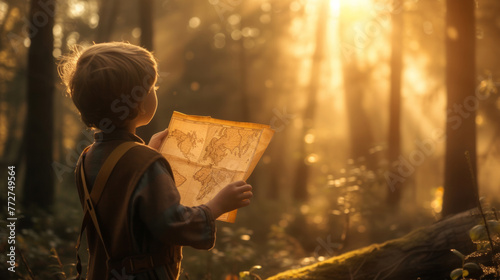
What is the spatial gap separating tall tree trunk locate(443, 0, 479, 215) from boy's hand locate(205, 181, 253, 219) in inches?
151

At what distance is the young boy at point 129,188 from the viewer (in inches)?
86.7

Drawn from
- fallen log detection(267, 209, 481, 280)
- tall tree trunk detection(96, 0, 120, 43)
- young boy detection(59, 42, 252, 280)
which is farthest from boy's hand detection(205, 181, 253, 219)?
tall tree trunk detection(96, 0, 120, 43)

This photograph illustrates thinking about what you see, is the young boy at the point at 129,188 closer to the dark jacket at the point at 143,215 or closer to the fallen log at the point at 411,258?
the dark jacket at the point at 143,215

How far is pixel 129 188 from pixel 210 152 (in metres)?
0.58

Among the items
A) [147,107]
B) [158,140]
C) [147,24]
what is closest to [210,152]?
[158,140]

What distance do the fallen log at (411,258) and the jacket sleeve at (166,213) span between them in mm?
1962

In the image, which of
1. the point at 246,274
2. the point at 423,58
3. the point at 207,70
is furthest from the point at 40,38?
the point at 207,70

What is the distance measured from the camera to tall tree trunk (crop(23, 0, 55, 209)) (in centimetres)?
963

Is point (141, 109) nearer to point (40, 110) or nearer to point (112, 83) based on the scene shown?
point (112, 83)

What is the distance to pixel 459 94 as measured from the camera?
5660 millimetres

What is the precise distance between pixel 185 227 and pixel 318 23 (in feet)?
62.1

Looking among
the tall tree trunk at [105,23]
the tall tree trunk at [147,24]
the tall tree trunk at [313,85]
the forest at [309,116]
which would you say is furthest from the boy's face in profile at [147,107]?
the tall tree trunk at [313,85]

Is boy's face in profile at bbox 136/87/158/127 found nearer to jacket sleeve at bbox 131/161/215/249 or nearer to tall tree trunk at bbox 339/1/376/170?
jacket sleeve at bbox 131/161/215/249

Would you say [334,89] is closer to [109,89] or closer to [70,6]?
[70,6]
